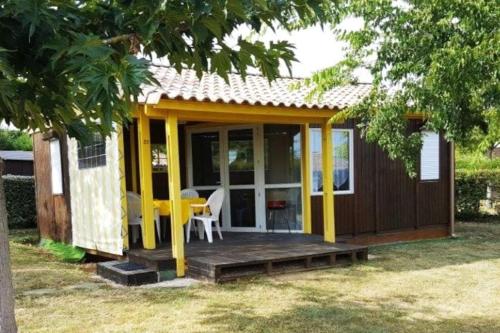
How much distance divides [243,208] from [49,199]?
4743 mm

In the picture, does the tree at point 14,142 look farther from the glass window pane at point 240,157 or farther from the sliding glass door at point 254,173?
the glass window pane at point 240,157

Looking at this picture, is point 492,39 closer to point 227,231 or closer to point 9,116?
point 9,116

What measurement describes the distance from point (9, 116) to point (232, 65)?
1.31 meters

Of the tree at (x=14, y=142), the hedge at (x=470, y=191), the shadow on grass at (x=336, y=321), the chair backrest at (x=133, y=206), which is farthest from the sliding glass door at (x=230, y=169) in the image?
the tree at (x=14, y=142)

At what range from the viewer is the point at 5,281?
269 centimetres

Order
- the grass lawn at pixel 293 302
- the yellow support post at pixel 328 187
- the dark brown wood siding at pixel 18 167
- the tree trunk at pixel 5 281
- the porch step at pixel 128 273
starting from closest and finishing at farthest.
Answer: the tree trunk at pixel 5 281 < the grass lawn at pixel 293 302 < the porch step at pixel 128 273 < the yellow support post at pixel 328 187 < the dark brown wood siding at pixel 18 167

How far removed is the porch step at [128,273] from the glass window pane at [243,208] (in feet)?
9.24

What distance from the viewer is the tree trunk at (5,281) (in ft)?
8.75

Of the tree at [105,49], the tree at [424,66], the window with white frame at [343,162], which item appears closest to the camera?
the tree at [105,49]

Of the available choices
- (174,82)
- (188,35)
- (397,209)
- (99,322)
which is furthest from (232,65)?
(397,209)

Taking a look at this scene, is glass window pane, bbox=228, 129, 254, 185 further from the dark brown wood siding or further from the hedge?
the dark brown wood siding

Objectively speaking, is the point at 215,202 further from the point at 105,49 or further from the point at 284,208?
the point at 105,49

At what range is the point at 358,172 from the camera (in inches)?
396

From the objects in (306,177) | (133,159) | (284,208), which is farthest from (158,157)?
(306,177)
